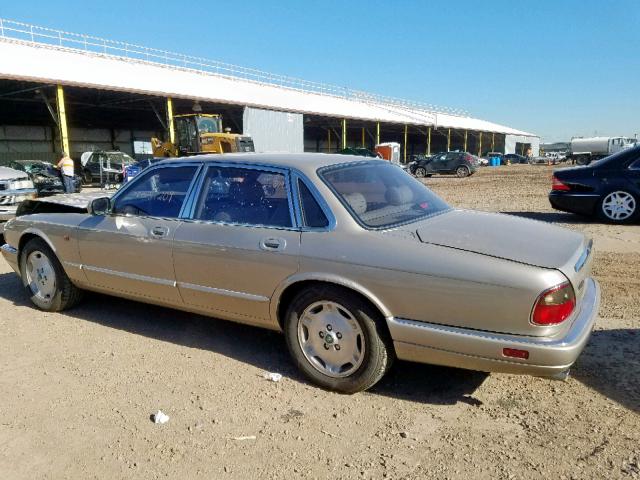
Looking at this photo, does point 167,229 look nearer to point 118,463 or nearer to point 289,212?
point 289,212

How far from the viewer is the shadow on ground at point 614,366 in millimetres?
3031

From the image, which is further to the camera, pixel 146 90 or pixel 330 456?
pixel 146 90

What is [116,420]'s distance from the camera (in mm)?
2873

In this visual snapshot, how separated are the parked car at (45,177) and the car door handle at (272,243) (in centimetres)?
1446

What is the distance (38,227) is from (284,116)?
93.4 ft

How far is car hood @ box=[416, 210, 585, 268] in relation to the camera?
8.77 feet

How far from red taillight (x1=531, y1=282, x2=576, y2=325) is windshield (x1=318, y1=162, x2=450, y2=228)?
1025 millimetres

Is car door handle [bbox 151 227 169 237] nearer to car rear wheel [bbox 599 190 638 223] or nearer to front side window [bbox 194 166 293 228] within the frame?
front side window [bbox 194 166 293 228]

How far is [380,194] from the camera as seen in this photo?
3471 mm

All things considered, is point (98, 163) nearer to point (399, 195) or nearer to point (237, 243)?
point (237, 243)

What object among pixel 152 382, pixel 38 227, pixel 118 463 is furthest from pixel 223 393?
pixel 38 227

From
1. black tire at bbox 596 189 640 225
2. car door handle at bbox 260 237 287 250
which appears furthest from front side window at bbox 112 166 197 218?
black tire at bbox 596 189 640 225

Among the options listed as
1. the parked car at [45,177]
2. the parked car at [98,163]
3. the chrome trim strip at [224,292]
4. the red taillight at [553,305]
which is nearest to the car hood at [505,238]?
the red taillight at [553,305]

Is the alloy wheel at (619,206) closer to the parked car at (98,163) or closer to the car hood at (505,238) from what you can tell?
the car hood at (505,238)
